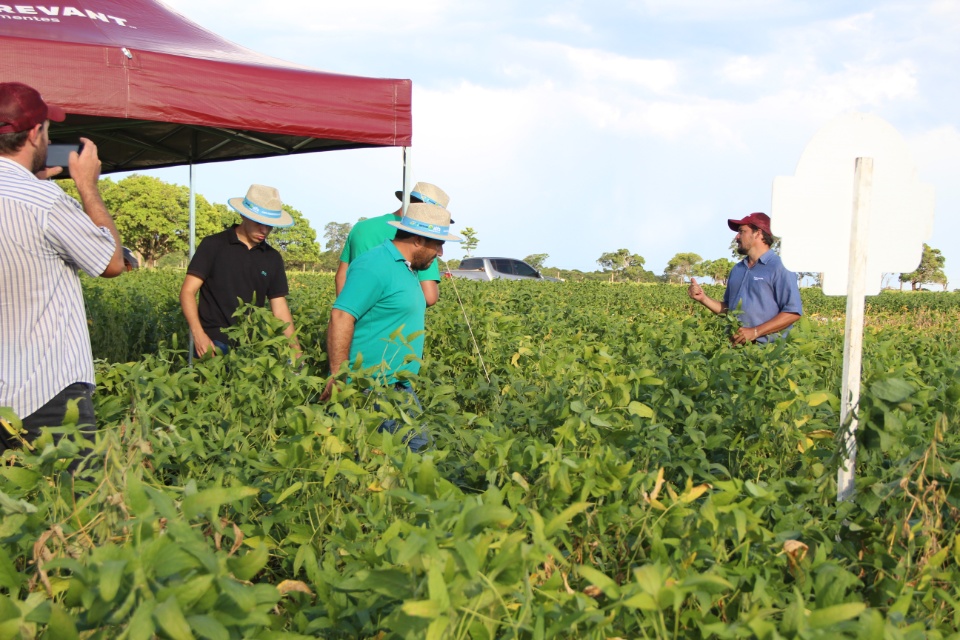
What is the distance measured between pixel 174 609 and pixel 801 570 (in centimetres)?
153

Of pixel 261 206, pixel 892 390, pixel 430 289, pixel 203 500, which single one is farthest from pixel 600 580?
pixel 261 206

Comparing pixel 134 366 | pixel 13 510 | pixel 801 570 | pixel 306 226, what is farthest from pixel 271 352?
pixel 306 226

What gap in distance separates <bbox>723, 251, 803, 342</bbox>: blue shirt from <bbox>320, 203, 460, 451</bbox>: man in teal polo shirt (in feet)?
8.00

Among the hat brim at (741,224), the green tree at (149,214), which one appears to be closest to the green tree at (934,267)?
the green tree at (149,214)

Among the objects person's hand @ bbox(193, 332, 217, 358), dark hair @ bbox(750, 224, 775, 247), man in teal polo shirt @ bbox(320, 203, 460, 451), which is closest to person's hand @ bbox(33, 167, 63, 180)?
man in teal polo shirt @ bbox(320, 203, 460, 451)

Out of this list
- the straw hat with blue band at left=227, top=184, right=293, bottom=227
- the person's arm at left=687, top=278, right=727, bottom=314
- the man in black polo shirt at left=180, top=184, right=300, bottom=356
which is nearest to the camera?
the man in black polo shirt at left=180, top=184, right=300, bottom=356

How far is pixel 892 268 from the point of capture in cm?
286

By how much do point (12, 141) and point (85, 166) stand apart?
31cm

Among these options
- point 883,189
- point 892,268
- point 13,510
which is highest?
point 883,189

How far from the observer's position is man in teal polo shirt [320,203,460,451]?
3.85m

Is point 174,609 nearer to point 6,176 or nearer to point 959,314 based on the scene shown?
point 6,176

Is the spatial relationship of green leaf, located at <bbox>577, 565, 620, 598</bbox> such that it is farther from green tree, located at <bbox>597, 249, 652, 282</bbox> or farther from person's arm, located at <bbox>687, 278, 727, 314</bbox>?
green tree, located at <bbox>597, 249, 652, 282</bbox>

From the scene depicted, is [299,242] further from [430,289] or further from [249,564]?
[249,564]

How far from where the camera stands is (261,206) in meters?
4.82
